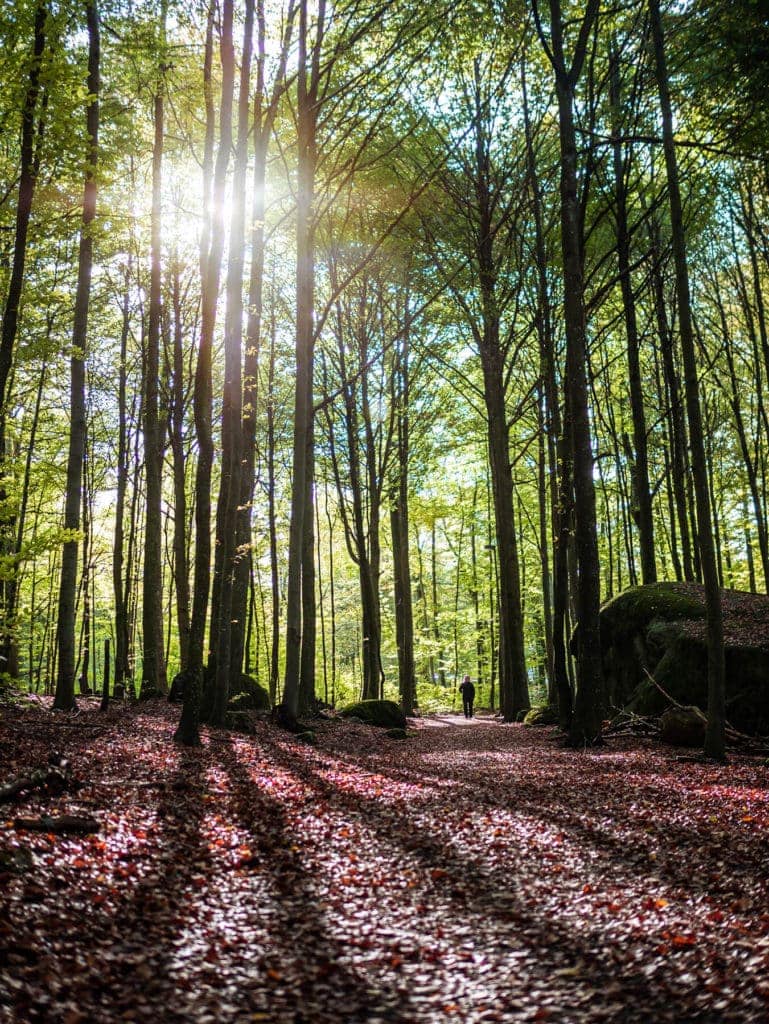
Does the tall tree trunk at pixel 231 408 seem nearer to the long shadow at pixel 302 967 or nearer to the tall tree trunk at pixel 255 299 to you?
the tall tree trunk at pixel 255 299

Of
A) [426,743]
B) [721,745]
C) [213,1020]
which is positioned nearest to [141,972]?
[213,1020]

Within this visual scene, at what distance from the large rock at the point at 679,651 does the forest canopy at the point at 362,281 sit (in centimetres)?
138

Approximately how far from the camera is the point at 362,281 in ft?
62.5

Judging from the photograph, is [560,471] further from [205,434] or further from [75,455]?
[75,455]

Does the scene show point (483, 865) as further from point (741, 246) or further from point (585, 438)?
point (741, 246)

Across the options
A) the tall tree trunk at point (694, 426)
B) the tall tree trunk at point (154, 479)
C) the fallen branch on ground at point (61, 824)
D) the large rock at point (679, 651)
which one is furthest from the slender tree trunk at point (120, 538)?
the tall tree trunk at point (694, 426)

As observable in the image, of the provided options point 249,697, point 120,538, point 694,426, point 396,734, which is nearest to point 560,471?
point 694,426

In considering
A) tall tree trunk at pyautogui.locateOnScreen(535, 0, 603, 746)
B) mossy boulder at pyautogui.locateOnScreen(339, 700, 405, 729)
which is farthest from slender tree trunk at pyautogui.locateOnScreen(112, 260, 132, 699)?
tall tree trunk at pyautogui.locateOnScreen(535, 0, 603, 746)

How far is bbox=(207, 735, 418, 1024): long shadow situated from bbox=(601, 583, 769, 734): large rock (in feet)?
30.4

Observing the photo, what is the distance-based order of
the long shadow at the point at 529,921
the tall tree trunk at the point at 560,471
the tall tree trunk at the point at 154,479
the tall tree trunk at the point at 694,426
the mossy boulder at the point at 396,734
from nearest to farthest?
the long shadow at the point at 529,921, the tall tree trunk at the point at 694,426, the tall tree trunk at the point at 560,471, the mossy boulder at the point at 396,734, the tall tree trunk at the point at 154,479

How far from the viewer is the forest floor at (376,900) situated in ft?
10.2

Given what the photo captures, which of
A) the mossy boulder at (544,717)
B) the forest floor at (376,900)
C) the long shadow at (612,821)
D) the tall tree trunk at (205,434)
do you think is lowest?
the mossy boulder at (544,717)

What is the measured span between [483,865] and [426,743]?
8.40 metres

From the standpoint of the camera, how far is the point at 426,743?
13.2 meters
